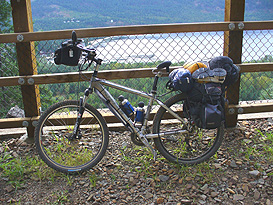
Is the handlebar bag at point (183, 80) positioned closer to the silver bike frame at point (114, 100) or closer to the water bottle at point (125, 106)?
the silver bike frame at point (114, 100)

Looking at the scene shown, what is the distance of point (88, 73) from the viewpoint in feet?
11.2

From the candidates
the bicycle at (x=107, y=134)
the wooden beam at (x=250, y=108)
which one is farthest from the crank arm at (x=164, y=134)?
the wooden beam at (x=250, y=108)

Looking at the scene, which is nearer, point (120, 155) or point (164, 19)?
point (120, 155)

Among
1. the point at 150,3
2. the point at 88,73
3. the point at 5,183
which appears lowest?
the point at 5,183

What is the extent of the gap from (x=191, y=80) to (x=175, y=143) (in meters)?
0.90

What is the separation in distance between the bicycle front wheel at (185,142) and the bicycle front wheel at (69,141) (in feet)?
2.01

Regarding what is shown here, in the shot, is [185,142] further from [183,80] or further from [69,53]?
[69,53]

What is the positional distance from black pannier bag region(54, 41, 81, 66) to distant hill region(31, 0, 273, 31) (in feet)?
27.5

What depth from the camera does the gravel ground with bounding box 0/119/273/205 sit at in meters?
2.71

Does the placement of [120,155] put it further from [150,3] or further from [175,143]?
[150,3]

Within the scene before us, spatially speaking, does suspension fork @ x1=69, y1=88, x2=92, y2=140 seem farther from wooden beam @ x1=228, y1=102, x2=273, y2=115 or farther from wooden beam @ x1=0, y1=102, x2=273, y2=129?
wooden beam @ x1=228, y1=102, x2=273, y2=115

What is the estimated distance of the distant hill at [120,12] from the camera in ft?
37.3

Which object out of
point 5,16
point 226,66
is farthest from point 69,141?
point 5,16

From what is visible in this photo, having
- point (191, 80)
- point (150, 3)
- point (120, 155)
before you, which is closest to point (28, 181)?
point (120, 155)
